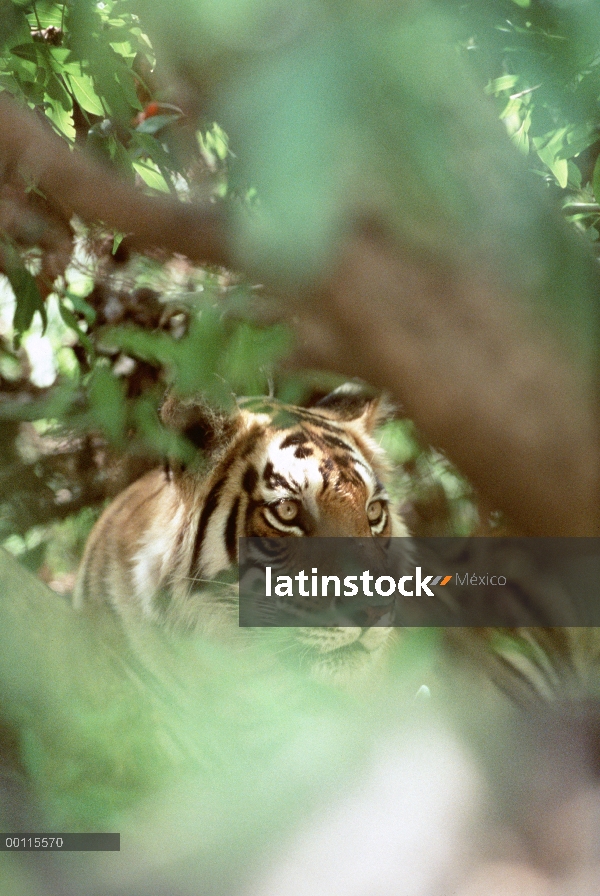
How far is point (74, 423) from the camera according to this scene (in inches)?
29.0

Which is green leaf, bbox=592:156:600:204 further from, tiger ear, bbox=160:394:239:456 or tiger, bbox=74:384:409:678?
tiger ear, bbox=160:394:239:456

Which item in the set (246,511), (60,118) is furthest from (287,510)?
(60,118)

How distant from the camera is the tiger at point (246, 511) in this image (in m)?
0.74

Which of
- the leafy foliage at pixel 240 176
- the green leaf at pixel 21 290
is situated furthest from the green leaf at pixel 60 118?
the green leaf at pixel 21 290

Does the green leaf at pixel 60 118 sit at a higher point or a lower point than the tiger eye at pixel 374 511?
higher

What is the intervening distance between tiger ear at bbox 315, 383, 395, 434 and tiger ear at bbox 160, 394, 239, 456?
108mm

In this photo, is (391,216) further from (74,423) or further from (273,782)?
(273,782)

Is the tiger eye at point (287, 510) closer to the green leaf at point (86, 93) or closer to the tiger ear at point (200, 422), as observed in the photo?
the tiger ear at point (200, 422)

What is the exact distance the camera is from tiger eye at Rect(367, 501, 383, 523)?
0.75 m

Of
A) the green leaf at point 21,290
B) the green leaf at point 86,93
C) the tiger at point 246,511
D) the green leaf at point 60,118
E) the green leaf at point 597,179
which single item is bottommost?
the tiger at point 246,511

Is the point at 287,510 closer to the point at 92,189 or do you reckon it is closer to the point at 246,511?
the point at 246,511

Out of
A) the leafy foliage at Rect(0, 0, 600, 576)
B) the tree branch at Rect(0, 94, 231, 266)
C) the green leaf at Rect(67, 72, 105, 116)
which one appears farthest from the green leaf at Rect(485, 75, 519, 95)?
the green leaf at Rect(67, 72, 105, 116)

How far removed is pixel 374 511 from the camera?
761 mm

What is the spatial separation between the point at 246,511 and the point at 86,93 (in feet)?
1.54
